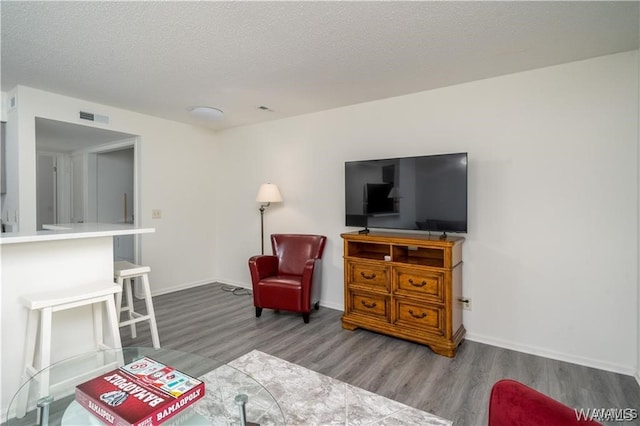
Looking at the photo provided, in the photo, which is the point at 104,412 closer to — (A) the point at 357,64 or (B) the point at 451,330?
(B) the point at 451,330

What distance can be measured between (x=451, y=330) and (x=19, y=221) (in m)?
4.31

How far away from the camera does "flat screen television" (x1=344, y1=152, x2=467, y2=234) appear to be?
2719 millimetres

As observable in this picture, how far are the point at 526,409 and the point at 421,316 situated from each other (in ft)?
5.57

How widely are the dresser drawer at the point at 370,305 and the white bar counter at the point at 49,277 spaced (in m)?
2.03

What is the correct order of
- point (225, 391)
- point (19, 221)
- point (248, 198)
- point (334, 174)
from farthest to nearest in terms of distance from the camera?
point (248, 198)
point (334, 174)
point (19, 221)
point (225, 391)

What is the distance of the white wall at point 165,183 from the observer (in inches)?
128

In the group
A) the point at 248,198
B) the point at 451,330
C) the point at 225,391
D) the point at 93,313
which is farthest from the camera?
the point at 248,198

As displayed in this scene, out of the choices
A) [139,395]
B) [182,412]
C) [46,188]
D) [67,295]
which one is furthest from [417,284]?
[46,188]

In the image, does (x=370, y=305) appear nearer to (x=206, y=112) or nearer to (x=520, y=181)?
(x=520, y=181)

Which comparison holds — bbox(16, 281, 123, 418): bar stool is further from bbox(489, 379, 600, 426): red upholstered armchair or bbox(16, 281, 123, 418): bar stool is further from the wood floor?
bbox(489, 379, 600, 426): red upholstered armchair

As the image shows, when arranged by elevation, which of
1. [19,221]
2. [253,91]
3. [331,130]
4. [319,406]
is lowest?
[319,406]

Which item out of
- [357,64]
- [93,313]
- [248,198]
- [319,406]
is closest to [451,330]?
[319,406]

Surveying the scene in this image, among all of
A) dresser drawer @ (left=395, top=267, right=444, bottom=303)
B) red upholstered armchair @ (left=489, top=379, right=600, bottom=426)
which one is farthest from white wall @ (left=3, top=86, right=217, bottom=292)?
red upholstered armchair @ (left=489, top=379, right=600, bottom=426)

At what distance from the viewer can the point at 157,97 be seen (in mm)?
3465
